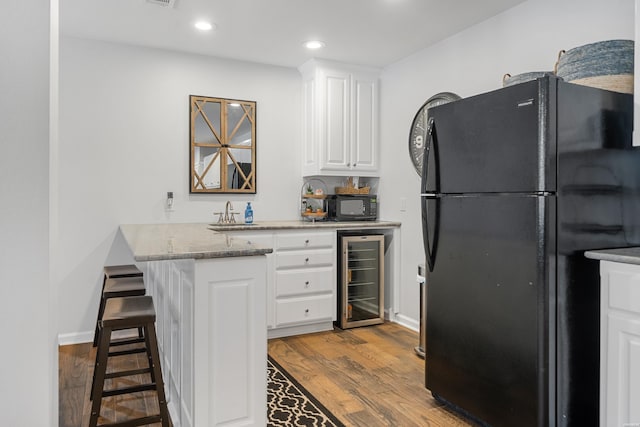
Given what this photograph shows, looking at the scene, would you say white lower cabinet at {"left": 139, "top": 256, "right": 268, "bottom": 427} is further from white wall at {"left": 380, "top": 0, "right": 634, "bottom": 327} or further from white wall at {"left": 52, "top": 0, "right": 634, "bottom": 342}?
white wall at {"left": 380, "top": 0, "right": 634, "bottom": 327}

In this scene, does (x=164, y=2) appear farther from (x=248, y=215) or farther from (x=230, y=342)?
(x=230, y=342)

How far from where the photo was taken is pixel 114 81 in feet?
12.0

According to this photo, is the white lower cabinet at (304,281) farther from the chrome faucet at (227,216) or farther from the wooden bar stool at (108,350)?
the wooden bar stool at (108,350)

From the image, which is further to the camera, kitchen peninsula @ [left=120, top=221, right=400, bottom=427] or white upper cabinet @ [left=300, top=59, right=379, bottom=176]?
white upper cabinet @ [left=300, top=59, right=379, bottom=176]

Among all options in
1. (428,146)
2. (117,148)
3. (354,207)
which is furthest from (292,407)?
(117,148)

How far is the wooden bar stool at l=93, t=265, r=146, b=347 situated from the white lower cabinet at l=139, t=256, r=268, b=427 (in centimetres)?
75

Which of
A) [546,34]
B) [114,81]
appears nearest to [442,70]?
[546,34]

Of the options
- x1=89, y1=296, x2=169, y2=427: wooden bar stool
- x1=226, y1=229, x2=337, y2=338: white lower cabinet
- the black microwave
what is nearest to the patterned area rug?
x1=89, y1=296, x2=169, y2=427: wooden bar stool

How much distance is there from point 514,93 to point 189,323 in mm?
1776

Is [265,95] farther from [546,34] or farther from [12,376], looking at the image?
[12,376]

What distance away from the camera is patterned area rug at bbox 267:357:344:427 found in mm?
2262

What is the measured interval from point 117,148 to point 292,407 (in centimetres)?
258

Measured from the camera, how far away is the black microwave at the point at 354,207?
165 inches

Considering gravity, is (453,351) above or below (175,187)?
below
